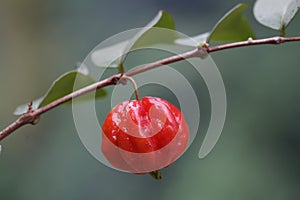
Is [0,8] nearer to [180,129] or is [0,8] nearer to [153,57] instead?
[153,57]

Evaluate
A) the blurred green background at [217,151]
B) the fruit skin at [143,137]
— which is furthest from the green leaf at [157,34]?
the blurred green background at [217,151]

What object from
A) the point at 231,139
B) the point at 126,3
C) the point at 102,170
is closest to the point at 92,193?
the point at 102,170

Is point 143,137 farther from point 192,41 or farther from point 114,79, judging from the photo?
point 192,41

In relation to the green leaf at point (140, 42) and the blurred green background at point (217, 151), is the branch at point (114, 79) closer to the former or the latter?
the green leaf at point (140, 42)

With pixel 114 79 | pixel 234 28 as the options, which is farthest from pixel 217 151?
pixel 114 79

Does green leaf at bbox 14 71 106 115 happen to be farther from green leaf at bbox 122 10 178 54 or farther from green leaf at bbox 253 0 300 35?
green leaf at bbox 253 0 300 35

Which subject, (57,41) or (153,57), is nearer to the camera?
(153,57)
